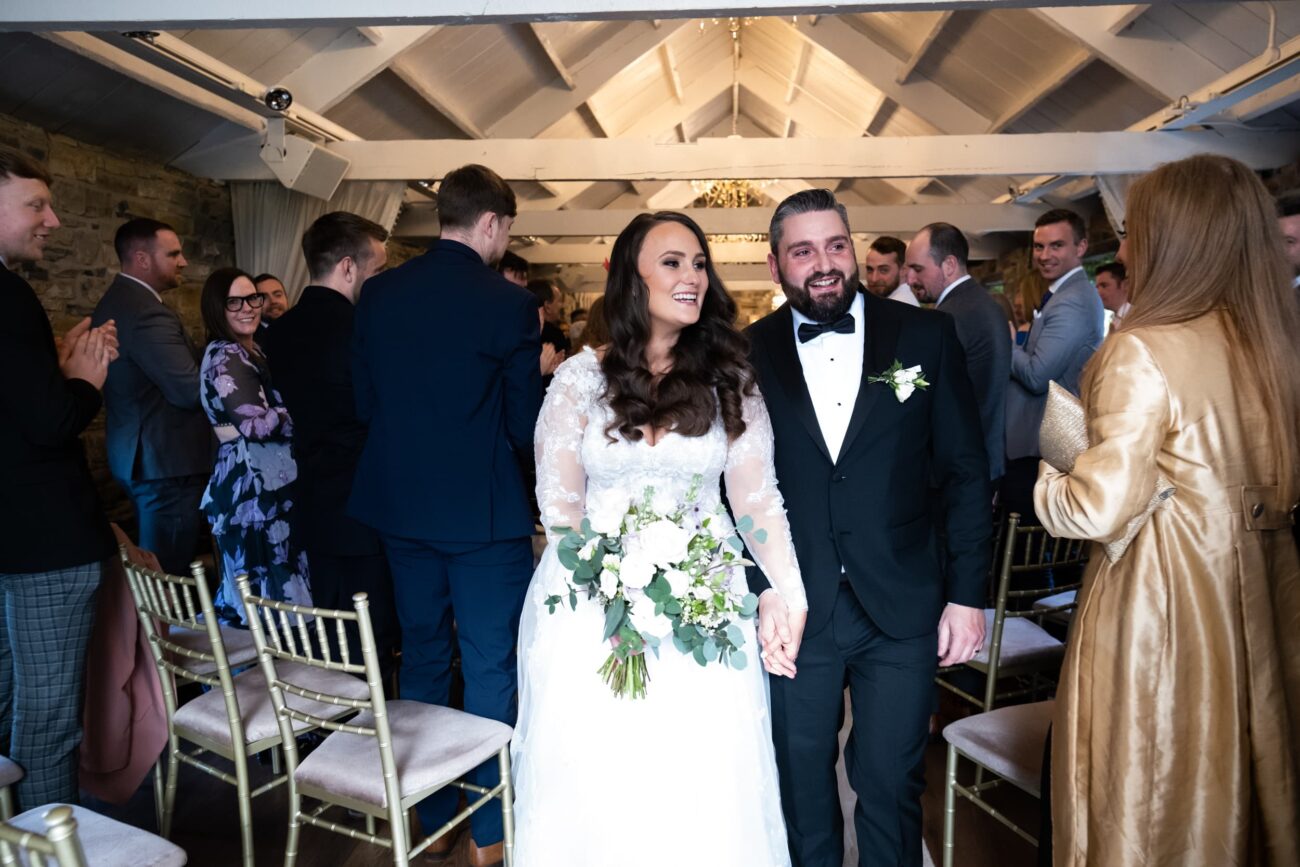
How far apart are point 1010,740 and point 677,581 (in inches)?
42.8

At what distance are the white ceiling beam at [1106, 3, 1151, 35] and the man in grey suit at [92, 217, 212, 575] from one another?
524cm

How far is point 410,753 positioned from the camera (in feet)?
7.11

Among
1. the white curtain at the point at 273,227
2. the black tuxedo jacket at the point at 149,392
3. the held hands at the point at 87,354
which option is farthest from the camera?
A: the white curtain at the point at 273,227

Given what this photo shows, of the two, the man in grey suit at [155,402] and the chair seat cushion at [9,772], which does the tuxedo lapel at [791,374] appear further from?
the man in grey suit at [155,402]

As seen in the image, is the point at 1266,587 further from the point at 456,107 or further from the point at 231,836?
the point at 456,107

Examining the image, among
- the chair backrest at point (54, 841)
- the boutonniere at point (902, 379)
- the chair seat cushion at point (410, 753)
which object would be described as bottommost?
the chair seat cushion at point (410, 753)

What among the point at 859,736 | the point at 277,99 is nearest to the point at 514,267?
the point at 277,99

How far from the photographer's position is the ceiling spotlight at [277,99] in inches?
190

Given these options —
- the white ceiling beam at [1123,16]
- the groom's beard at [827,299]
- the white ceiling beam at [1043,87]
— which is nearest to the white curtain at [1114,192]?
the white ceiling beam at [1043,87]

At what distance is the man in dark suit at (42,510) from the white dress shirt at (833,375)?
1.89 m

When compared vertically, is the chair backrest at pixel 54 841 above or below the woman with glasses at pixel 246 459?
below

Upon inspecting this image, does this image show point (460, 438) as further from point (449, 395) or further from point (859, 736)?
point (859, 736)

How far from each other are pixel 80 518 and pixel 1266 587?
9.20ft

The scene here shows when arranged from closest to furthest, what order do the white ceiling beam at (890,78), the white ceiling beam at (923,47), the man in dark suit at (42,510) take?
the man in dark suit at (42,510)
the white ceiling beam at (923,47)
the white ceiling beam at (890,78)
